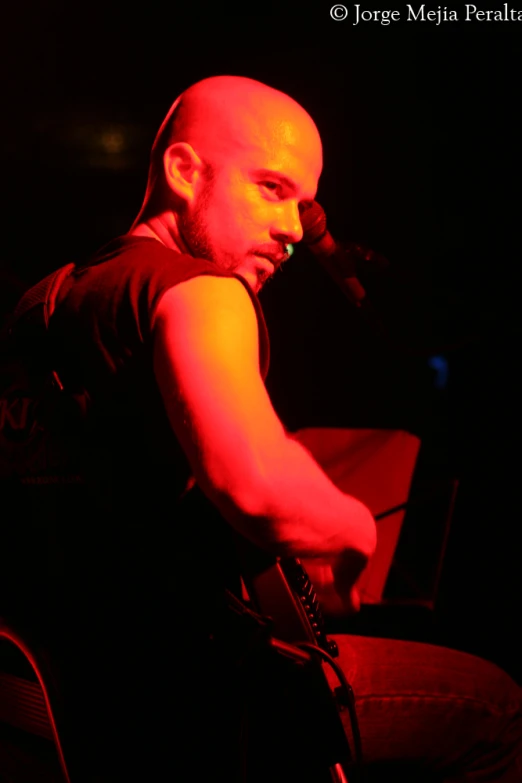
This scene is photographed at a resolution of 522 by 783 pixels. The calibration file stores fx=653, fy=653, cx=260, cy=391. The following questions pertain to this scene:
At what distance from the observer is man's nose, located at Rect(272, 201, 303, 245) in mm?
1188

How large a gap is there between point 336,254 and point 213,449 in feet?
4.34

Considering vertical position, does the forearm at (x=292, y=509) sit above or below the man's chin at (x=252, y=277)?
below

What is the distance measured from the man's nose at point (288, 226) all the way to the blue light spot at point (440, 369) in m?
2.03

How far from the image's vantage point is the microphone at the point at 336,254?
1.70m

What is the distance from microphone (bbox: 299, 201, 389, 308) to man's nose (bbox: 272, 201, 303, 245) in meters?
0.47

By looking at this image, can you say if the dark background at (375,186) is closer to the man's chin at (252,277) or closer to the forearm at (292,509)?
the man's chin at (252,277)

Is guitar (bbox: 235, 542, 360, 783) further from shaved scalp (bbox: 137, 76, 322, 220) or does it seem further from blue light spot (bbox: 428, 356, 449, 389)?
blue light spot (bbox: 428, 356, 449, 389)

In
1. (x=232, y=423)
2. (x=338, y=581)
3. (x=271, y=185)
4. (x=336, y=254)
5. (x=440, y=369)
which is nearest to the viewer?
(x=232, y=423)

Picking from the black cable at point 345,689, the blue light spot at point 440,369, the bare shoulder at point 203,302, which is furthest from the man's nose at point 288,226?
the blue light spot at point 440,369

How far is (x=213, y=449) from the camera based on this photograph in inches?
30.8

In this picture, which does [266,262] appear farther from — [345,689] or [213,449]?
[345,689]

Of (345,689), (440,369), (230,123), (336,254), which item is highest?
(230,123)

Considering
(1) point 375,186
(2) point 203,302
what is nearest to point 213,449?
(2) point 203,302

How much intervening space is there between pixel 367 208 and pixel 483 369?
92cm
